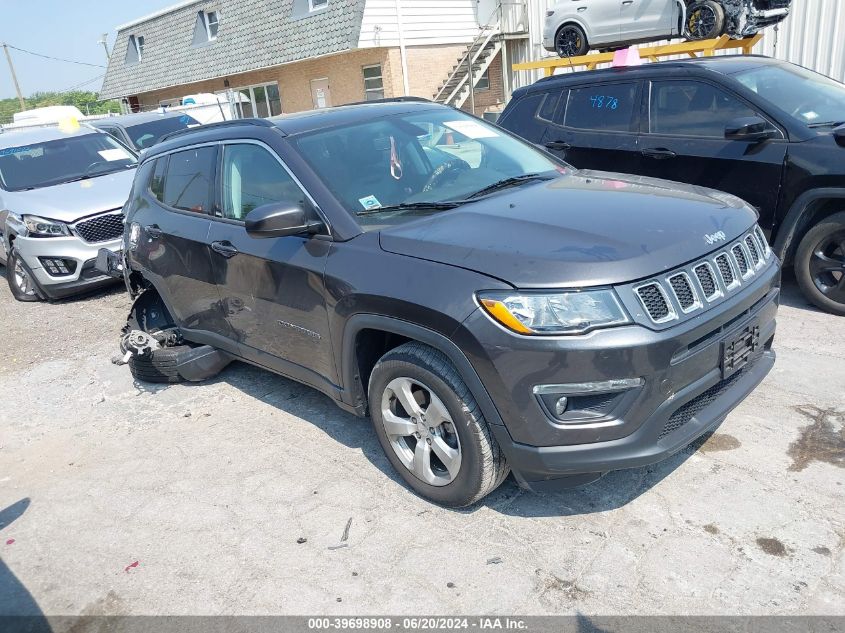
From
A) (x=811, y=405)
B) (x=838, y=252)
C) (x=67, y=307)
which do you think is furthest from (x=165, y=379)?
(x=838, y=252)

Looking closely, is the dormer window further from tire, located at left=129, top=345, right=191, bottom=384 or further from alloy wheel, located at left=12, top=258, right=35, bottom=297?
tire, located at left=129, top=345, right=191, bottom=384

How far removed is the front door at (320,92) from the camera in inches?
867

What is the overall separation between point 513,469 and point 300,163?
6.22 feet

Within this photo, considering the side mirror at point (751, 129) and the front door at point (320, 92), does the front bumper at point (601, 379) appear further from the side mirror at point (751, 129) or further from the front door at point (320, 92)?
the front door at point (320, 92)

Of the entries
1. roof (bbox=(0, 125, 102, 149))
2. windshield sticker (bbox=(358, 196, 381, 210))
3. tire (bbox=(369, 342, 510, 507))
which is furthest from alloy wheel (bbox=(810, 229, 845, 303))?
roof (bbox=(0, 125, 102, 149))

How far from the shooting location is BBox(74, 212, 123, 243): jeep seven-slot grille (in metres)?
7.77

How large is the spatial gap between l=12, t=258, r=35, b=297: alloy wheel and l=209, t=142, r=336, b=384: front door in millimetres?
5322

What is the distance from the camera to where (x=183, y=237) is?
14.7 ft

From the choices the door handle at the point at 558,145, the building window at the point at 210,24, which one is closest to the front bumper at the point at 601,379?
the door handle at the point at 558,145

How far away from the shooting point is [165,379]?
5055mm

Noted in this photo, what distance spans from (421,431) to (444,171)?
4.89 feet

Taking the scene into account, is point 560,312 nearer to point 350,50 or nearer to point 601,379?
point 601,379

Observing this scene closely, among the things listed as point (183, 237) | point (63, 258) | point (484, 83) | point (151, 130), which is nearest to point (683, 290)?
point (183, 237)

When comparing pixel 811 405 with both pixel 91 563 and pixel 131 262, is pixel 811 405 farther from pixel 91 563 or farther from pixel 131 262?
pixel 131 262
